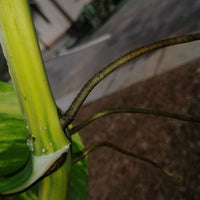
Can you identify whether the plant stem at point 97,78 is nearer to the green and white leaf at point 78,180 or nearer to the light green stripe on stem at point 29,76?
the light green stripe on stem at point 29,76

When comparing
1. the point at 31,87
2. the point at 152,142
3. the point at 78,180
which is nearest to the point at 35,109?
the point at 31,87

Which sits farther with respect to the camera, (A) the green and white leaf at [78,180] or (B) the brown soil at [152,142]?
(B) the brown soil at [152,142]

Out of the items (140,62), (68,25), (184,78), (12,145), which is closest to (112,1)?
(68,25)

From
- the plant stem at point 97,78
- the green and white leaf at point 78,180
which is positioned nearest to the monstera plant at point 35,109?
the plant stem at point 97,78

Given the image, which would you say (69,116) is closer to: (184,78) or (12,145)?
(12,145)

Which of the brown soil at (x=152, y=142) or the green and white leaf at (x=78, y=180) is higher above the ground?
the green and white leaf at (x=78, y=180)

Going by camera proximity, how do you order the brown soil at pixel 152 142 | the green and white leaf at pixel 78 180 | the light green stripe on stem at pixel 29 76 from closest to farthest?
1. the light green stripe on stem at pixel 29 76
2. the green and white leaf at pixel 78 180
3. the brown soil at pixel 152 142

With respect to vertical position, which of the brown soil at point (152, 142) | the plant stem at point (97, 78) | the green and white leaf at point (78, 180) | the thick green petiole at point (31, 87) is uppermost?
the thick green petiole at point (31, 87)

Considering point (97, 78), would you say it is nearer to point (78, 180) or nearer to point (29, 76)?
point (29, 76)
